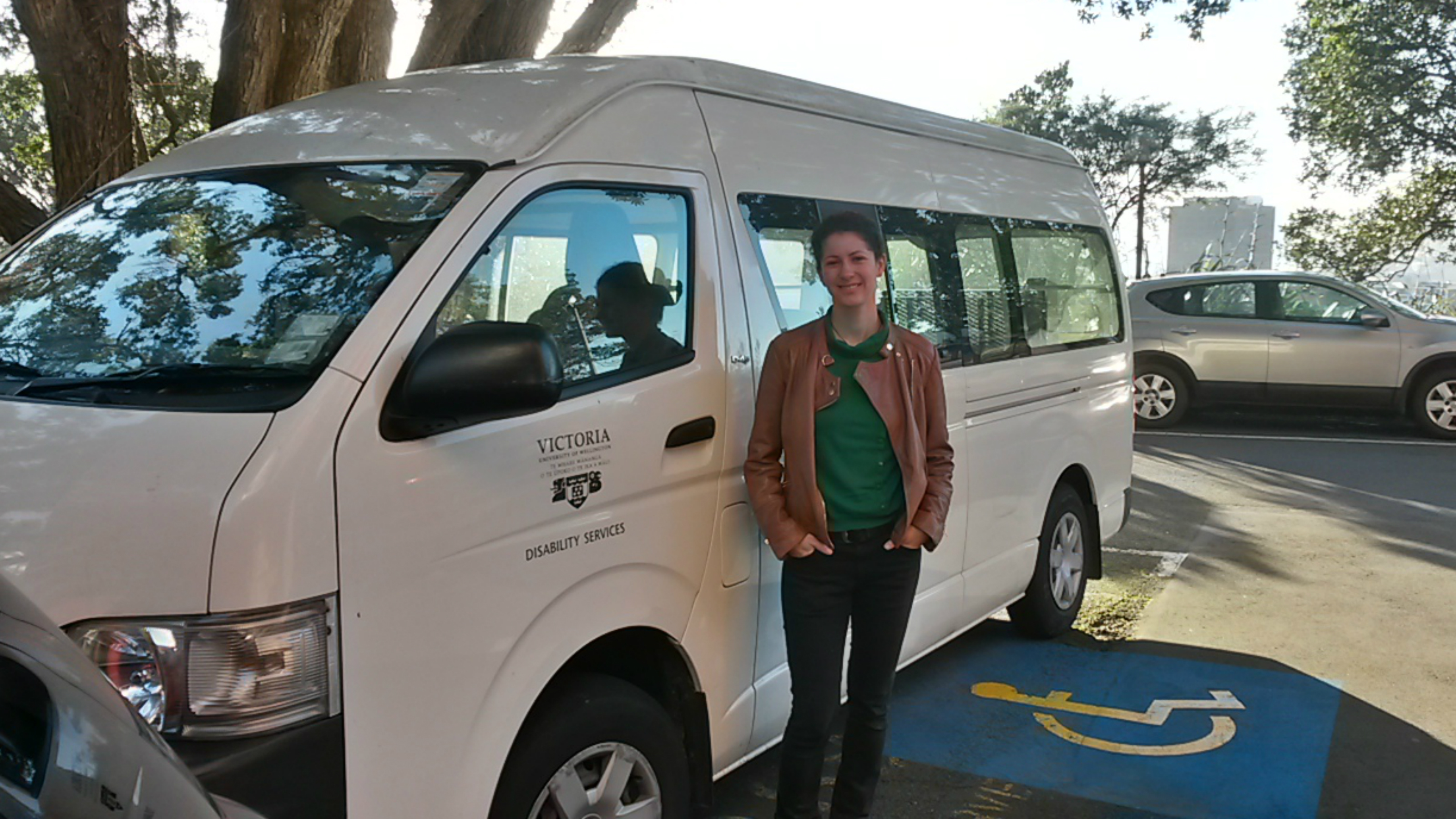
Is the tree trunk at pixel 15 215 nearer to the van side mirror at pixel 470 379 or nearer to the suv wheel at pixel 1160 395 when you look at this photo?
the van side mirror at pixel 470 379

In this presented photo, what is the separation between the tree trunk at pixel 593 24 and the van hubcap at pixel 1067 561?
5372 mm

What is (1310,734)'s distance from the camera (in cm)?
477

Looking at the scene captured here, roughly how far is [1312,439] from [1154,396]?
175cm

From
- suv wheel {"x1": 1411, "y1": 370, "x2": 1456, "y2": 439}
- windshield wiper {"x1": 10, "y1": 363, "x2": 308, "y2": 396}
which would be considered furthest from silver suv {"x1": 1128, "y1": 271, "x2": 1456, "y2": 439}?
windshield wiper {"x1": 10, "y1": 363, "x2": 308, "y2": 396}

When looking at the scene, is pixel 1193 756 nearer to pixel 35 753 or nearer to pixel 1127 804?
pixel 1127 804

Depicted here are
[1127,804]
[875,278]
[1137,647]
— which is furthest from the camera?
[1137,647]

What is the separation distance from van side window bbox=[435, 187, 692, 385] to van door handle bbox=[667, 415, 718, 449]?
17 centimetres

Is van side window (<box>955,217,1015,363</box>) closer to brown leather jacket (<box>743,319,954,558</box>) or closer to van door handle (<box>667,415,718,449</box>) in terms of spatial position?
brown leather jacket (<box>743,319,954,558</box>)

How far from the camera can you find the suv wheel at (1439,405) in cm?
1252

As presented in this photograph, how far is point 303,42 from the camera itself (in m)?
7.14

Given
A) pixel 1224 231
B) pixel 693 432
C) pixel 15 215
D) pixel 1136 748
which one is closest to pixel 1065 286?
pixel 1136 748

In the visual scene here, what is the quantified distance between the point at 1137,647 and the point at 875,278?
10.8 feet

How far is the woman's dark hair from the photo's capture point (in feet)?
11.4

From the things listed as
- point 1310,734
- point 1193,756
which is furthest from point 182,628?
point 1310,734
